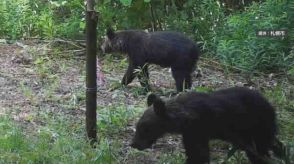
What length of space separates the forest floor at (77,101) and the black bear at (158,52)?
0.28 metres

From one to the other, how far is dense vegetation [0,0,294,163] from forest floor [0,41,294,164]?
0.6 inches

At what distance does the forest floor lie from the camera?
5.97 metres

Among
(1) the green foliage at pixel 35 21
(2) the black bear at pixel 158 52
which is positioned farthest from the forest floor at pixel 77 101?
(1) the green foliage at pixel 35 21

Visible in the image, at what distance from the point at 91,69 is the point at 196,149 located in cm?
141

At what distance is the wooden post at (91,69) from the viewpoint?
5711mm

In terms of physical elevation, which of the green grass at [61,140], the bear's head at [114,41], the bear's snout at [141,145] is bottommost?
the green grass at [61,140]

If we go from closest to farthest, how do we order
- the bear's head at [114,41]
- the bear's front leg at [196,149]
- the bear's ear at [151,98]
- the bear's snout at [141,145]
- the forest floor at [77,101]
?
the bear's front leg at [196,149], the bear's ear at [151,98], the bear's snout at [141,145], the forest floor at [77,101], the bear's head at [114,41]

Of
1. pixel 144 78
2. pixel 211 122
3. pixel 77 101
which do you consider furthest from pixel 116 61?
pixel 211 122

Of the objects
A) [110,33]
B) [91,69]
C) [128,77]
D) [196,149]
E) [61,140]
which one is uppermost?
[110,33]

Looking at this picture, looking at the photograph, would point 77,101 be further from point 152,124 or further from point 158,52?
point 152,124

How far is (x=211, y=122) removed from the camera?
5.40 metres

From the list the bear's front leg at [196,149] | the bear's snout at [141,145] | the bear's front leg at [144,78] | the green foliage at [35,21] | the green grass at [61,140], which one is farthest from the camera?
the green foliage at [35,21]

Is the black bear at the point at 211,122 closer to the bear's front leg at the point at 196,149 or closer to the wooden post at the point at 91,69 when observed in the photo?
the bear's front leg at the point at 196,149

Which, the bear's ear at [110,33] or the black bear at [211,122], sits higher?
the bear's ear at [110,33]
